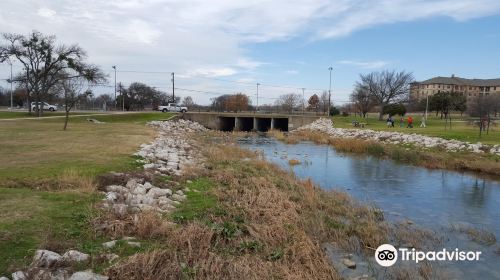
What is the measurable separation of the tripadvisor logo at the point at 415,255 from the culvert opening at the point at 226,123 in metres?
61.0

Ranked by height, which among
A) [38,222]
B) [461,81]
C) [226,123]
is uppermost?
[461,81]

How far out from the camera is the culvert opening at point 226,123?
7124 centimetres

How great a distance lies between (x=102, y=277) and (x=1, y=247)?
192 centimetres

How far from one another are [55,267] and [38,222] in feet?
6.69

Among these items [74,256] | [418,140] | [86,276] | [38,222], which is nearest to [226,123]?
[418,140]

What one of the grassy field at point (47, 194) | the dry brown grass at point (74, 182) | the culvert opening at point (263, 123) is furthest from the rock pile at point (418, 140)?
the culvert opening at point (263, 123)

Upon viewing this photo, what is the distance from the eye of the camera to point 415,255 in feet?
30.4

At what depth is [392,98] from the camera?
6981cm

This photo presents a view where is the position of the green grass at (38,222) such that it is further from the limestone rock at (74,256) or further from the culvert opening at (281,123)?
the culvert opening at (281,123)

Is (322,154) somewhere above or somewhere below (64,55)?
below

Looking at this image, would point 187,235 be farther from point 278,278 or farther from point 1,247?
point 1,247

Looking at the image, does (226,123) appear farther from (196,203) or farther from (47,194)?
(47,194)

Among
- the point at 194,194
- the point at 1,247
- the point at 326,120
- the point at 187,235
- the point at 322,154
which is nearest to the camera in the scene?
the point at 1,247

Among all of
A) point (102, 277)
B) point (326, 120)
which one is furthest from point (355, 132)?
point (102, 277)
